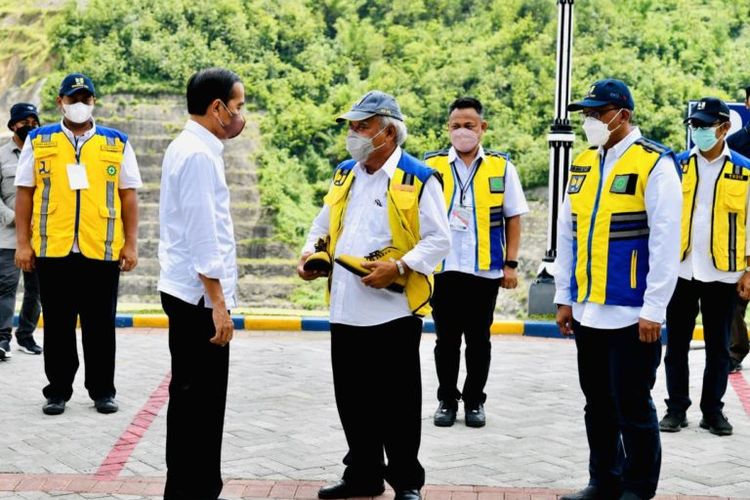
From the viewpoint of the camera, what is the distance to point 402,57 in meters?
20.0

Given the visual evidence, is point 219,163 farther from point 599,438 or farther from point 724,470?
point 724,470

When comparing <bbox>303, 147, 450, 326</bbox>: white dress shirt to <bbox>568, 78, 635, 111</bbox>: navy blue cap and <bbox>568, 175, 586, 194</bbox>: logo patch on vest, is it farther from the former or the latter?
<bbox>568, 78, 635, 111</bbox>: navy blue cap

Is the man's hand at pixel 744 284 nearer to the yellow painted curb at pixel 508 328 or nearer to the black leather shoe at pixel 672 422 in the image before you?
the black leather shoe at pixel 672 422

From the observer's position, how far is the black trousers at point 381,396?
519cm

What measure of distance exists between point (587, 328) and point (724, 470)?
59.0 inches

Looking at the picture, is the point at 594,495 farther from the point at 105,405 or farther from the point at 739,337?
the point at 739,337

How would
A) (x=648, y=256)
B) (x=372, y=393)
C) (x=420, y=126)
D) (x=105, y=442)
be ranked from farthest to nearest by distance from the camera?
(x=420, y=126), (x=105, y=442), (x=372, y=393), (x=648, y=256)

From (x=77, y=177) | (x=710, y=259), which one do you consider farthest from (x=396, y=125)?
(x=77, y=177)

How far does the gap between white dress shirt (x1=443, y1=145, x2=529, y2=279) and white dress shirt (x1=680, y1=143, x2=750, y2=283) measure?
107 cm

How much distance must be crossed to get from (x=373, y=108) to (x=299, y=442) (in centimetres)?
226

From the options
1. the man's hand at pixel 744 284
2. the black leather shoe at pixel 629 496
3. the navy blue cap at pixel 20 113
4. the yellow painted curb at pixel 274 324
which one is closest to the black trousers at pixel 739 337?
the man's hand at pixel 744 284

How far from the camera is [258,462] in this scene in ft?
19.9

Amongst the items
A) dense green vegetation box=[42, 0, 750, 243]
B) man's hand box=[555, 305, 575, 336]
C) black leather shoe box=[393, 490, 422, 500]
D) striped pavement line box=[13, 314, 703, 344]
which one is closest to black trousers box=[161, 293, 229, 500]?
black leather shoe box=[393, 490, 422, 500]

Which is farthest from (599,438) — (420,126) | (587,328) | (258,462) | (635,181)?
(420,126)
